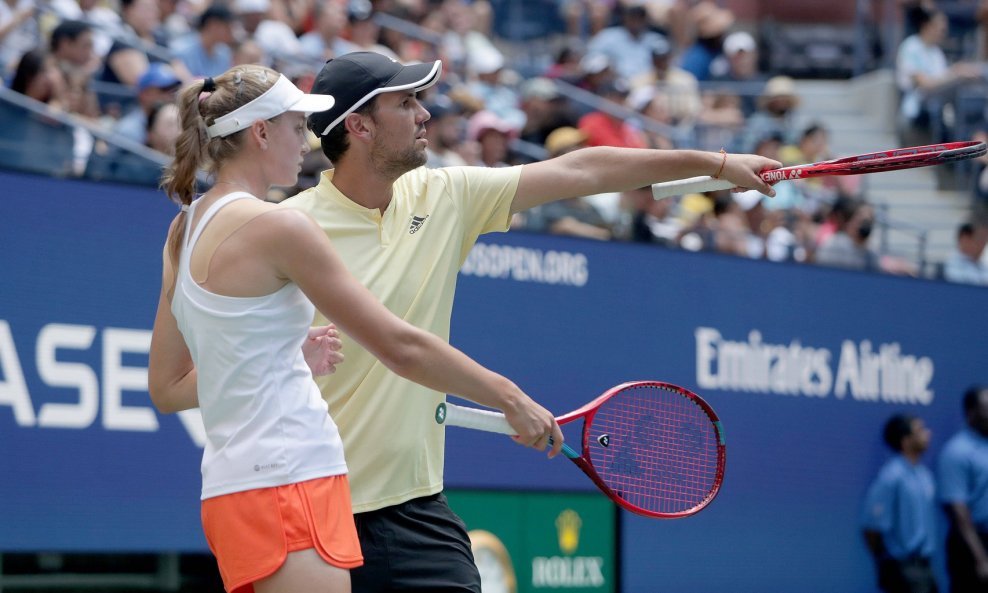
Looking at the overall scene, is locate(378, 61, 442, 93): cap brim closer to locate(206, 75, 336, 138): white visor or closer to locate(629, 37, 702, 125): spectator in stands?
locate(206, 75, 336, 138): white visor

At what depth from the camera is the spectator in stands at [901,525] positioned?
9.52 meters

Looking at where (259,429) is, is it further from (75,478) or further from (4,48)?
(4,48)

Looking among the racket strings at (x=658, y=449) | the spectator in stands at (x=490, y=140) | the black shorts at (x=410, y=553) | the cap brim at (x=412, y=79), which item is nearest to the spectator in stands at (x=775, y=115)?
the spectator in stands at (x=490, y=140)

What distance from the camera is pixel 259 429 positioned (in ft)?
10.6

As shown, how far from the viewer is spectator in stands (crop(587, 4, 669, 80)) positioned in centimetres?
1438

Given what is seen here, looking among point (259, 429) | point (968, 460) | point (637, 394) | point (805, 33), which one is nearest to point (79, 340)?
point (637, 394)

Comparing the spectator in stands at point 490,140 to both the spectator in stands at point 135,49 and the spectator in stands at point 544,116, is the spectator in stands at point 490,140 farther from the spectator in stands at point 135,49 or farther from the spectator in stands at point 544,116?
the spectator in stands at point 135,49

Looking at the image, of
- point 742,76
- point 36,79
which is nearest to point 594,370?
point 36,79

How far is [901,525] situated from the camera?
952 cm

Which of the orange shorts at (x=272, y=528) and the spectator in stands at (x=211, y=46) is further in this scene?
the spectator in stands at (x=211, y=46)

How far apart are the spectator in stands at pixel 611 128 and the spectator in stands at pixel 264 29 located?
7.38 ft

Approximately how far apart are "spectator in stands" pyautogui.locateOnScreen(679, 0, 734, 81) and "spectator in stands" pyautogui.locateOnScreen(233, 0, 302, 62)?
5.15 meters

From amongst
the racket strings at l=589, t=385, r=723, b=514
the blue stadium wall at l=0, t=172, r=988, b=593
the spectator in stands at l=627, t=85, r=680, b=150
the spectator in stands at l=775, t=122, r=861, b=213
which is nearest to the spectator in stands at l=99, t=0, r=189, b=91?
the blue stadium wall at l=0, t=172, r=988, b=593

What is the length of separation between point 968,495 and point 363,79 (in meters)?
7.21
